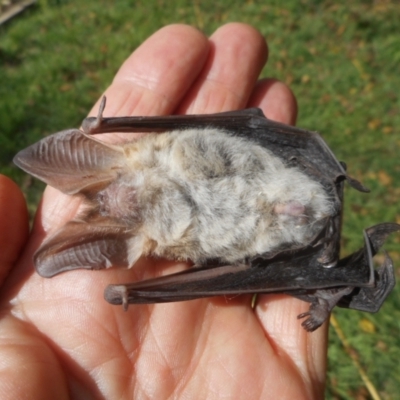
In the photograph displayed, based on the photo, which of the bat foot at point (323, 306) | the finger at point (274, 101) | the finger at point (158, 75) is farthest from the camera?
the finger at point (274, 101)

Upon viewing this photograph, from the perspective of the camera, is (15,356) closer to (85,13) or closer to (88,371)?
(88,371)

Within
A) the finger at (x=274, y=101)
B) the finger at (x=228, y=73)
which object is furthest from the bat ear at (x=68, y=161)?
the finger at (x=274, y=101)

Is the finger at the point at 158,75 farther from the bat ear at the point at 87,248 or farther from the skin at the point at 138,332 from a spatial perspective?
the bat ear at the point at 87,248

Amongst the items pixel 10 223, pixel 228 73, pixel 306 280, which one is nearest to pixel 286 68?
pixel 228 73

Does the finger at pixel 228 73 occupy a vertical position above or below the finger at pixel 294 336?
above

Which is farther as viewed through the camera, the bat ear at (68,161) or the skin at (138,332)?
the bat ear at (68,161)

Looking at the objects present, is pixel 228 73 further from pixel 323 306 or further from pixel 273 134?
pixel 323 306

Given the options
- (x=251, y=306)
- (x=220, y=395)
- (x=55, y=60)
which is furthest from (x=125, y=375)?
(x=55, y=60)

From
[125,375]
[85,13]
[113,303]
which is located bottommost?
[125,375]
